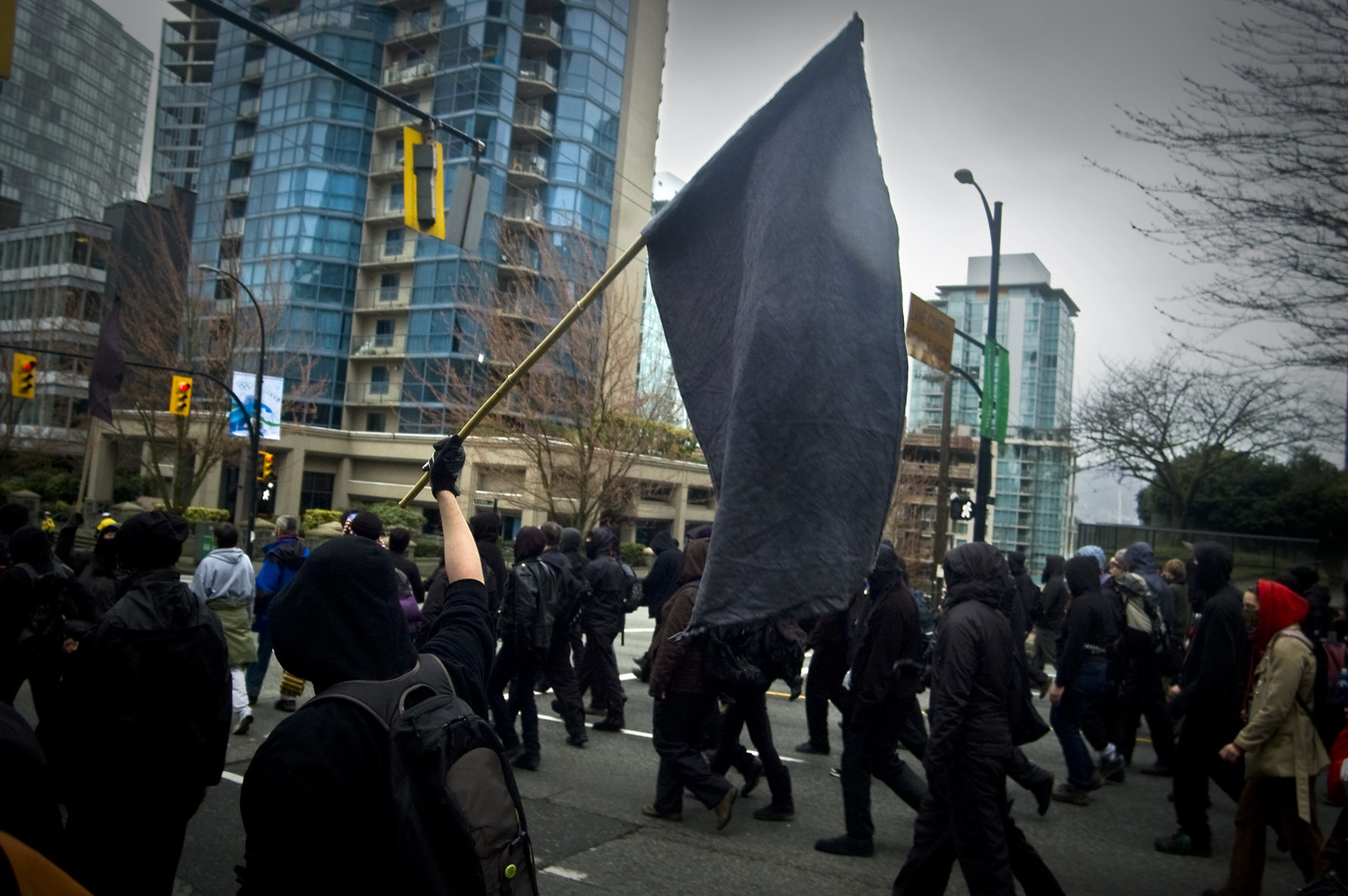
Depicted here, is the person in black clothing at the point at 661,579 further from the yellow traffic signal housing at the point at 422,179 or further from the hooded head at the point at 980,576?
the hooded head at the point at 980,576

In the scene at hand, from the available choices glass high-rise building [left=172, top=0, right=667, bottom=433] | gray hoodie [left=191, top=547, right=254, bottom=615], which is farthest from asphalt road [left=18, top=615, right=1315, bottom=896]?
glass high-rise building [left=172, top=0, right=667, bottom=433]

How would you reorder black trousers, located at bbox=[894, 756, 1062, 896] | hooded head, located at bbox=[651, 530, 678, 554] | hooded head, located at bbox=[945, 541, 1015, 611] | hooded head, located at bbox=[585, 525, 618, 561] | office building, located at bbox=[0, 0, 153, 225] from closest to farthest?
black trousers, located at bbox=[894, 756, 1062, 896] → hooded head, located at bbox=[945, 541, 1015, 611] → hooded head, located at bbox=[585, 525, 618, 561] → hooded head, located at bbox=[651, 530, 678, 554] → office building, located at bbox=[0, 0, 153, 225]

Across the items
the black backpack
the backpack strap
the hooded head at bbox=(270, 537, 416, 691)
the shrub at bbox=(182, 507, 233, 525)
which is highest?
the hooded head at bbox=(270, 537, 416, 691)

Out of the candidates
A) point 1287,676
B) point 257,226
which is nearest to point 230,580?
point 1287,676

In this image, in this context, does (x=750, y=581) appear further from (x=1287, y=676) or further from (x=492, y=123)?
(x=492, y=123)

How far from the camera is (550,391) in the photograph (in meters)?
26.3

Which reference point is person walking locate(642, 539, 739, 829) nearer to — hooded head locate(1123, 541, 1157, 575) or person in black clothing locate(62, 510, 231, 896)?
person in black clothing locate(62, 510, 231, 896)

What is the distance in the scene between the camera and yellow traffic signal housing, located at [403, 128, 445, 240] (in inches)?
400

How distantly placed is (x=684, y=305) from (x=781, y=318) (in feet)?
1.42

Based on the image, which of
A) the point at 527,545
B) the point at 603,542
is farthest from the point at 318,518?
the point at 527,545

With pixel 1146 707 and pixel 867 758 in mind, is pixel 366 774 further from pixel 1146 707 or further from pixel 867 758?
pixel 1146 707

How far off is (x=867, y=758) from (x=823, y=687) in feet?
6.97

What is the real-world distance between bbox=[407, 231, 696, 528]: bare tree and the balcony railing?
19.0 meters

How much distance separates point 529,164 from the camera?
4659 centimetres
